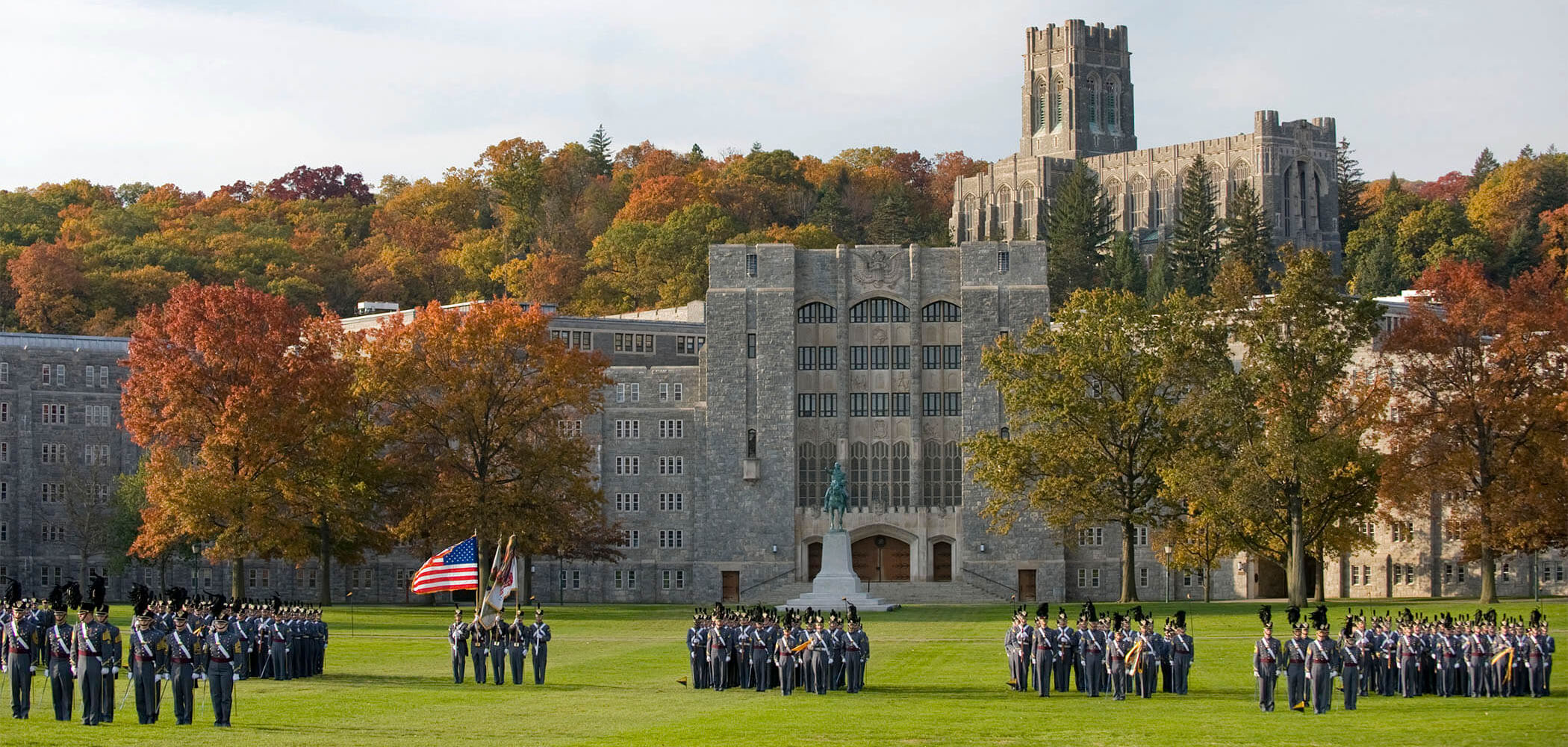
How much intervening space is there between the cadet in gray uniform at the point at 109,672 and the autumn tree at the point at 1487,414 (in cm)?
4849

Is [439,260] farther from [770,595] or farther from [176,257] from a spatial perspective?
[770,595]

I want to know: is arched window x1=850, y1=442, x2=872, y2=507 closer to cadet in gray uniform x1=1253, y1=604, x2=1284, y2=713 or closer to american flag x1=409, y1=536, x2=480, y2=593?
american flag x1=409, y1=536, x2=480, y2=593

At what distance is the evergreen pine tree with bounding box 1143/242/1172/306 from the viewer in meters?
146

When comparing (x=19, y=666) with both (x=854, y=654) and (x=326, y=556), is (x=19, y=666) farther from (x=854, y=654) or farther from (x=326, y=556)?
(x=326, y=556)

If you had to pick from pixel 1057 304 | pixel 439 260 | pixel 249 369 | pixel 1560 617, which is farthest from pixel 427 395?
pixel 439 260

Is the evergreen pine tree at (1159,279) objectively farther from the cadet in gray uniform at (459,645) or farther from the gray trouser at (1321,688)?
the gray trouser at (1321,688)

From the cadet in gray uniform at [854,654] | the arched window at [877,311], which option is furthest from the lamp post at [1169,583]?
the cadet in gray uniform at [854,654]

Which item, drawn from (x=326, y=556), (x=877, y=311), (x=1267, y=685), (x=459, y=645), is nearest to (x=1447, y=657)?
(x=1267, y=685)

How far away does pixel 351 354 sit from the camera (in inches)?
3339

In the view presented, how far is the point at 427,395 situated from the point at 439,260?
76.7 m

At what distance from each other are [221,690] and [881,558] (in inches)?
2665

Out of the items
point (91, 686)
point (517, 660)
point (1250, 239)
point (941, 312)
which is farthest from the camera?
point (1250, 239)

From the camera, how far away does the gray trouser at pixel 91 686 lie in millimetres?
35750

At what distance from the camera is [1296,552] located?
73062 millimetres
